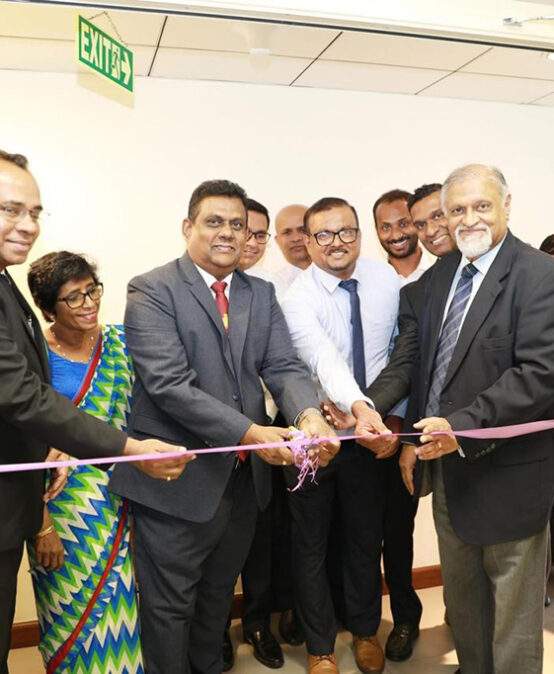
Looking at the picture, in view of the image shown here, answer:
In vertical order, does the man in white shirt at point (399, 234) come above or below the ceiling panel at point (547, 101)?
below

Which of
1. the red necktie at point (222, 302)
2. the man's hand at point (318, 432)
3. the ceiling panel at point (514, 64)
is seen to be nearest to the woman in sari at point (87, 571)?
the red necktie at point (222, 302)

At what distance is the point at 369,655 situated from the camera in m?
2.93

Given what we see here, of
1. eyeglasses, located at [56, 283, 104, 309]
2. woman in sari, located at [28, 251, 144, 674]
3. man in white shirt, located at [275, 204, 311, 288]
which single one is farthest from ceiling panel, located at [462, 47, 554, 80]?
woman in sari, located at [28, 251, 144, 674]

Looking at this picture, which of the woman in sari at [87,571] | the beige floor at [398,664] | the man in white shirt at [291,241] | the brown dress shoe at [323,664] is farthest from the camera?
the man in white shirt at [291,241]

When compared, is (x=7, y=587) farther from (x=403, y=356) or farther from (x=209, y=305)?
(x=403, y=356)

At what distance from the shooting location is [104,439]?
1940 mm

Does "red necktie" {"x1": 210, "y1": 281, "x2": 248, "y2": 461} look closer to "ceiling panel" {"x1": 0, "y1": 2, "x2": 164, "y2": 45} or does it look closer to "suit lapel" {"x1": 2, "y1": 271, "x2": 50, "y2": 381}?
"suit lapel" {"x1": 2, "y1": 271, "x2": 50, "y2": 381}

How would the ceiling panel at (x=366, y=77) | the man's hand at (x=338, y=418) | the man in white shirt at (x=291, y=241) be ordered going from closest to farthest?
the man's hand at (x=338, y=418)
the ceiling panel at (x=366, y=77)
the man in white shirt at (x=291, y=241)

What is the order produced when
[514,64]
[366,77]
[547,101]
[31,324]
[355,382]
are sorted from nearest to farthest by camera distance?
[31,324], [355,382], [514,64], [366,77], [547,101]

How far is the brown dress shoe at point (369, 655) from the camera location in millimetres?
2916

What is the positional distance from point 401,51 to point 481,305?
1.56 m

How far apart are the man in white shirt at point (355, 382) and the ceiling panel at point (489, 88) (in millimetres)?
1389

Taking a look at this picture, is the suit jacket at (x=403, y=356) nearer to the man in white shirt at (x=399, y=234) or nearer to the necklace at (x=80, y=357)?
the man in white shirt at (x=399, y=234)

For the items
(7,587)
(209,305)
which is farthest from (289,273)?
(7,587)
